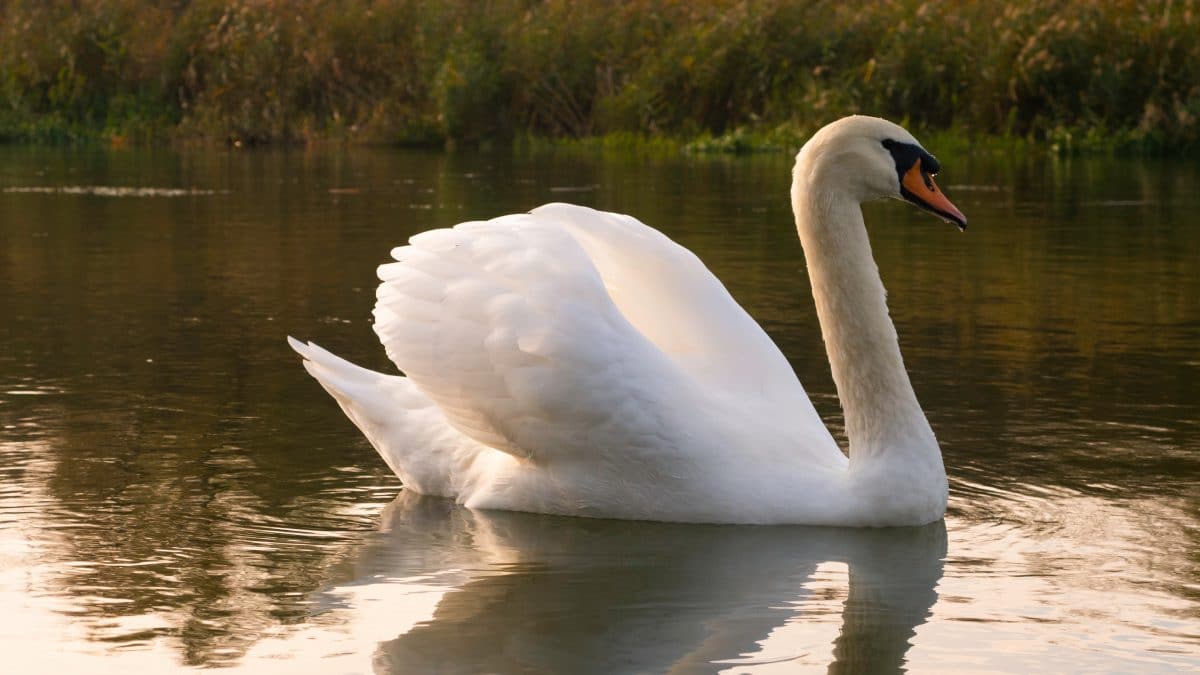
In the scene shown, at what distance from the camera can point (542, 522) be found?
255 inches

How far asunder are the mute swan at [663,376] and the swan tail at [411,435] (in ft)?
0.04

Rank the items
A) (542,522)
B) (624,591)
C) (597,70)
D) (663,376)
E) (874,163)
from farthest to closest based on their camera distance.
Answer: (597,70) → (542,522) → (874,163) → (663,376) → (624,591)

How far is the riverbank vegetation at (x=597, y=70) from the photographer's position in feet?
85.7

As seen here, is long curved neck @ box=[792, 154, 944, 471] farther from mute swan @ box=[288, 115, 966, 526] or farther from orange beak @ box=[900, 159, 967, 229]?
orange beak @ box=[900, 159, 967, 229]

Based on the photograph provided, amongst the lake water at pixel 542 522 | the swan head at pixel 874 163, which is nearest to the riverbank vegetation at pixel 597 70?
the lake water at pixel 542 522

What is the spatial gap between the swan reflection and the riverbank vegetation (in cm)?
2033

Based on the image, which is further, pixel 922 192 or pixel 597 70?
pixel 597 70

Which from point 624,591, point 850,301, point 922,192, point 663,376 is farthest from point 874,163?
point 624,591

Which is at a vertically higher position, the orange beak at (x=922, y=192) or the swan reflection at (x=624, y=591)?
the orange beak at (x=922, y=192)

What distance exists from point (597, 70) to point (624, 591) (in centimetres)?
2486

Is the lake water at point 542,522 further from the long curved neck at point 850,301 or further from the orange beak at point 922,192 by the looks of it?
the orange beak at point 922,192

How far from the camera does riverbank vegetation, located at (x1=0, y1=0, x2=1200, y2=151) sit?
26.1m

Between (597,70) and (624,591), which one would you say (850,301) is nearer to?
(624,591)

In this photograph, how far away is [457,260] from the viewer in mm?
6457
